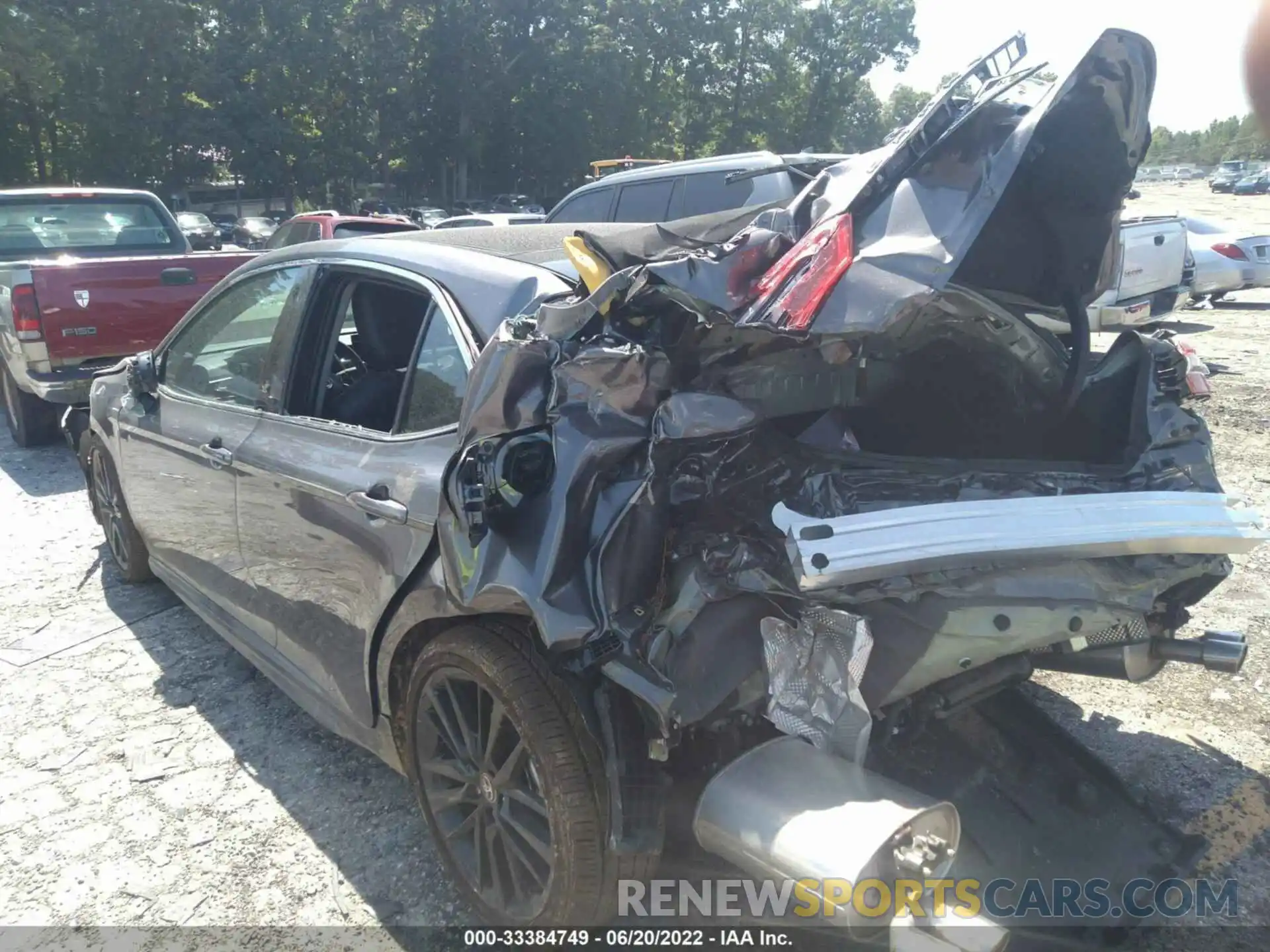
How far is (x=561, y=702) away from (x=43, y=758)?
8.11 ft

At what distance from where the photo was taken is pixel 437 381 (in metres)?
2.75

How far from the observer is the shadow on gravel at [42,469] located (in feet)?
22.5

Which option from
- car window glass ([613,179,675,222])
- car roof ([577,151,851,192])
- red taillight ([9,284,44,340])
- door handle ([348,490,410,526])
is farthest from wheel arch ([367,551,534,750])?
car window glass ([613,179,675,222])

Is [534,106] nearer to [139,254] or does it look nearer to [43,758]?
[139,254]

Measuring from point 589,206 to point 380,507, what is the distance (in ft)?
27.4

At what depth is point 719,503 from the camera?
7.61ft

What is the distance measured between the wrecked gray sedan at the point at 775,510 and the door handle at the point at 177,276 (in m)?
5.15

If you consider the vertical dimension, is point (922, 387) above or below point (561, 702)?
above

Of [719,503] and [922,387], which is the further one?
[922,387]

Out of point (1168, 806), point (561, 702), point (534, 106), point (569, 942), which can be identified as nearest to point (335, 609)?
point (561, 702)

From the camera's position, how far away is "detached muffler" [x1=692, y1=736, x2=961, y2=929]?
1787 mm

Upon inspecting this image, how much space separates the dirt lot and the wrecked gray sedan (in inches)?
17.8

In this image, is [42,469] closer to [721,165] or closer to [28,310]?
[28,310]

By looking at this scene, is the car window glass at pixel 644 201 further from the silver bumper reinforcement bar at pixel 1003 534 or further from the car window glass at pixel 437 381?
the silver bumper reinforcement bar at pixel 1003 534
